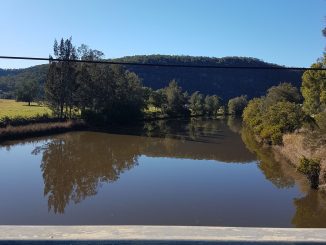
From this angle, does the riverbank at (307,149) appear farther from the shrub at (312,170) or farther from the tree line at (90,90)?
the tree line at (90,90)

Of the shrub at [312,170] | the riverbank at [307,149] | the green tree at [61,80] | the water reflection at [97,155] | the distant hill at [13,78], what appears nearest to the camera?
the riverbank at [307,149]

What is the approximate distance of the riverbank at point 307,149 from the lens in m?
17.8

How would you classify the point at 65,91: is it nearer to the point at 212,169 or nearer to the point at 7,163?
the point at 7,163

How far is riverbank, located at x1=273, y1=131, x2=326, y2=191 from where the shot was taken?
17.8 meters

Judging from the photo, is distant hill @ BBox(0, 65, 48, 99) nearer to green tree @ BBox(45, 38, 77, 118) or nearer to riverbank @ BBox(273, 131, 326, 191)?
green tree @ BBox(45, 38, 77, 118)

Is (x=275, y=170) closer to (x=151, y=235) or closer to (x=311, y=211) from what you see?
(x=311, y=211)

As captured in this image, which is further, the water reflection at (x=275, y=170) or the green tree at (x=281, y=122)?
the green tree at (x=281, y=122)

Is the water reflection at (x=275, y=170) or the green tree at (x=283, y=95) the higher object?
the green tree at (x=283, y=95)

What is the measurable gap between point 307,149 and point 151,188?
9436mm

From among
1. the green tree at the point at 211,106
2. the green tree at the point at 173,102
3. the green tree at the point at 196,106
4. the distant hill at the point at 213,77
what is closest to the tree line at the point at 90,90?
the green tree at the point at 173,102

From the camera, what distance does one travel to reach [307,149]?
2261 centimetres

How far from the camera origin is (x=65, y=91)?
1933 inches

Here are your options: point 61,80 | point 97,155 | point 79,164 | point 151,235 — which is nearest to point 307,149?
point 79,164

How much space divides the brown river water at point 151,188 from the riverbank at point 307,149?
0.64 meters
